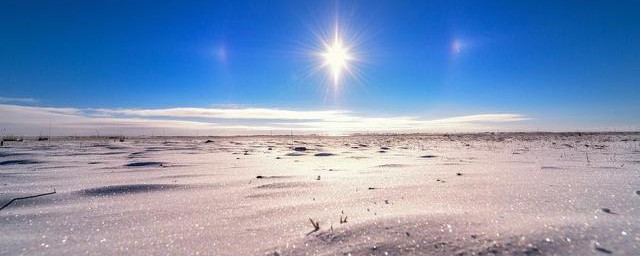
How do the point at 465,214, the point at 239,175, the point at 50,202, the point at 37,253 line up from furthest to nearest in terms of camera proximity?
the point at 239,175 < the point at 50,202 < the point at 465,214 < the point at 37,253

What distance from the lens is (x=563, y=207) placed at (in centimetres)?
196

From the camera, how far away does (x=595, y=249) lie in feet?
4.35

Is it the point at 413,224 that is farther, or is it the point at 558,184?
the point at 558,184

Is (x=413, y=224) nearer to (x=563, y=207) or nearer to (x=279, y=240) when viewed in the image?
(x=279, y=240)

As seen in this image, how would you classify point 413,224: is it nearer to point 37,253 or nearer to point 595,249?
point 595,249

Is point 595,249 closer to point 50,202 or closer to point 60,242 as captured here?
point 60,242

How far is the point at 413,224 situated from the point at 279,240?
0.63 m

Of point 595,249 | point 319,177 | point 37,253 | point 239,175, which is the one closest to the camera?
point 595,249

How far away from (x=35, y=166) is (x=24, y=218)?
3.16 m

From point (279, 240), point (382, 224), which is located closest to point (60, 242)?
point (279, 240)

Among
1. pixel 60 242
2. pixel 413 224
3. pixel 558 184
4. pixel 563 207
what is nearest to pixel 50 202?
pixel 60 242

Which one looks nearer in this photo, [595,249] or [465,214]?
[595,249]

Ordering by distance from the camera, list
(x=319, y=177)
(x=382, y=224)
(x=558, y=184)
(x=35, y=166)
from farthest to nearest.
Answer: (x=35, y=166), (x=319, y=177), (x=558, y=184), (x=382, y=224)

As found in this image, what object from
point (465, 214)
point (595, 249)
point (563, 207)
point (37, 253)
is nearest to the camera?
point (595, 249)
